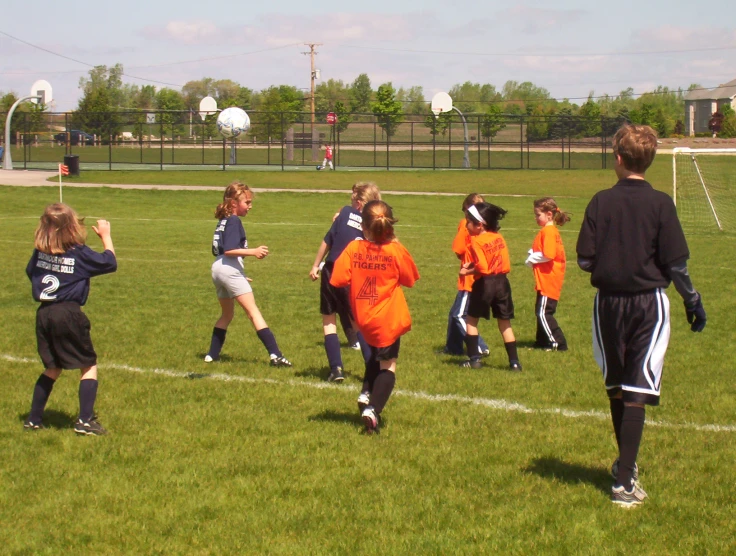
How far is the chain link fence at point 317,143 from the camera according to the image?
2063 inches

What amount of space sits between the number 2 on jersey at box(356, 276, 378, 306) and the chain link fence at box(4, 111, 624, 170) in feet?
147

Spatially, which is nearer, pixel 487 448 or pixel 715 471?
pixel 715 471

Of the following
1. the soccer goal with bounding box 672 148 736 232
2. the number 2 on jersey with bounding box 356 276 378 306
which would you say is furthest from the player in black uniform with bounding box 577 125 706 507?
the soccer goal with bounding box 672 148 736 232

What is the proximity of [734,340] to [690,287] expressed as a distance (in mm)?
5593

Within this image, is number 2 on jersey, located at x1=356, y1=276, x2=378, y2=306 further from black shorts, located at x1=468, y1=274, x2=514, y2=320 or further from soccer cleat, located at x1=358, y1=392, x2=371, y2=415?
black shorts, located at x1=468, y1=274, x2=514, y2=320

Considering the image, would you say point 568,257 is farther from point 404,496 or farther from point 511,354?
point 404,496

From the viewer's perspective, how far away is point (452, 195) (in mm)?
35688

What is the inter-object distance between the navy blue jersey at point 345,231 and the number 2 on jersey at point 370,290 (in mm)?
1963

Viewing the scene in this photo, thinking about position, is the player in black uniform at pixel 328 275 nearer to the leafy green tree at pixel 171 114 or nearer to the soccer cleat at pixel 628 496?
the soccer cleat at pixel 628 496

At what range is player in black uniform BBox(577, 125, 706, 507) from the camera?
15.8ft

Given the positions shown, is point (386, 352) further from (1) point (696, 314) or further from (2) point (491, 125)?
(2) point (491, 125)

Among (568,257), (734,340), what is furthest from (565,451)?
(568,257)

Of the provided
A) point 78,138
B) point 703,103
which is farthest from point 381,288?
point 703,103

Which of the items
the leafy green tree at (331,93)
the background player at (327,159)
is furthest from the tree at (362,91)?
the background player at (327,159)
